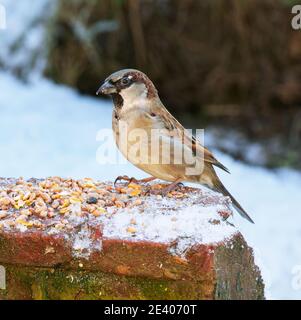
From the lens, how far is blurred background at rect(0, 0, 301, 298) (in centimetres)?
764

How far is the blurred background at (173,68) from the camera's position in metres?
7.64

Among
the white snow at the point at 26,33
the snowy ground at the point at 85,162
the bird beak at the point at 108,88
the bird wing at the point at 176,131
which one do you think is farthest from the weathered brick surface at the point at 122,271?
the white snow at the point at 26,33

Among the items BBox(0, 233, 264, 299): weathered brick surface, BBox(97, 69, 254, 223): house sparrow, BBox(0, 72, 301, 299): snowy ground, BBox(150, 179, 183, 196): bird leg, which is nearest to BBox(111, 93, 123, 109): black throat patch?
BBox(97, 69, 254, 223): house sparrow

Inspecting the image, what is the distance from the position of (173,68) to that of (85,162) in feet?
7.76

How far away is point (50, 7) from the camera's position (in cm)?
793

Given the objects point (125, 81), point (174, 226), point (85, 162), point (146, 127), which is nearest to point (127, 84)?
point (125, 81)

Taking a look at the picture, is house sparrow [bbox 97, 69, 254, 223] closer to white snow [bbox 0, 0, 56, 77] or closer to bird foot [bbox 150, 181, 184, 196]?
bird foot [bbox 150, 181, 184, 196]

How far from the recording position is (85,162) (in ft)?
21.5

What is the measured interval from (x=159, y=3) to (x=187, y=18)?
316mm

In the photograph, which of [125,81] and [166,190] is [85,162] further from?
[166,190]

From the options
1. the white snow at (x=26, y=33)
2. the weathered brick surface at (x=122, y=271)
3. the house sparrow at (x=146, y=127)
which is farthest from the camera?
the white snow at (x=26, y=33)

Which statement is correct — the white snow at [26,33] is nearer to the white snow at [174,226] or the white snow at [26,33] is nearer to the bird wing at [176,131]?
the bird wing at [176,131]

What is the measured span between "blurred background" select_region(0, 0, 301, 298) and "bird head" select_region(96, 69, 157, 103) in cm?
319

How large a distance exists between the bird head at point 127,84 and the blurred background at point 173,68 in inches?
125
